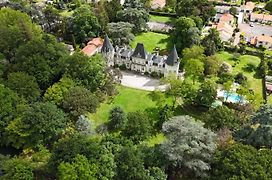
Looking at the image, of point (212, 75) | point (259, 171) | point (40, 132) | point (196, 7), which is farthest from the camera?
point (196, 7)

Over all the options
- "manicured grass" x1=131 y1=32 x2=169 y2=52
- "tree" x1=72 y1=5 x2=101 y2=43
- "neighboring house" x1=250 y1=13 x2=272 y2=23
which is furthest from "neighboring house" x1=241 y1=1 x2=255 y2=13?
"tree" x1=72 y1=5 x2=101 y2=43

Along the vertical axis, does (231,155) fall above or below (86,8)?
below

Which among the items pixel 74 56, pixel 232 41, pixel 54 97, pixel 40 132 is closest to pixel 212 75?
pixel 232 41

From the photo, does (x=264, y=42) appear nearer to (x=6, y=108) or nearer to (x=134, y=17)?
(x=134, y=17)

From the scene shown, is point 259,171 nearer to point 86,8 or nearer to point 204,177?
point 204,177

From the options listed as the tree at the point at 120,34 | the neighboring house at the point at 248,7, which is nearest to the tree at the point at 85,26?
the tree at the point at 120,34

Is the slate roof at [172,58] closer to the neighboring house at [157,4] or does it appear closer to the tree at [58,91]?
the tree at [58,91]
